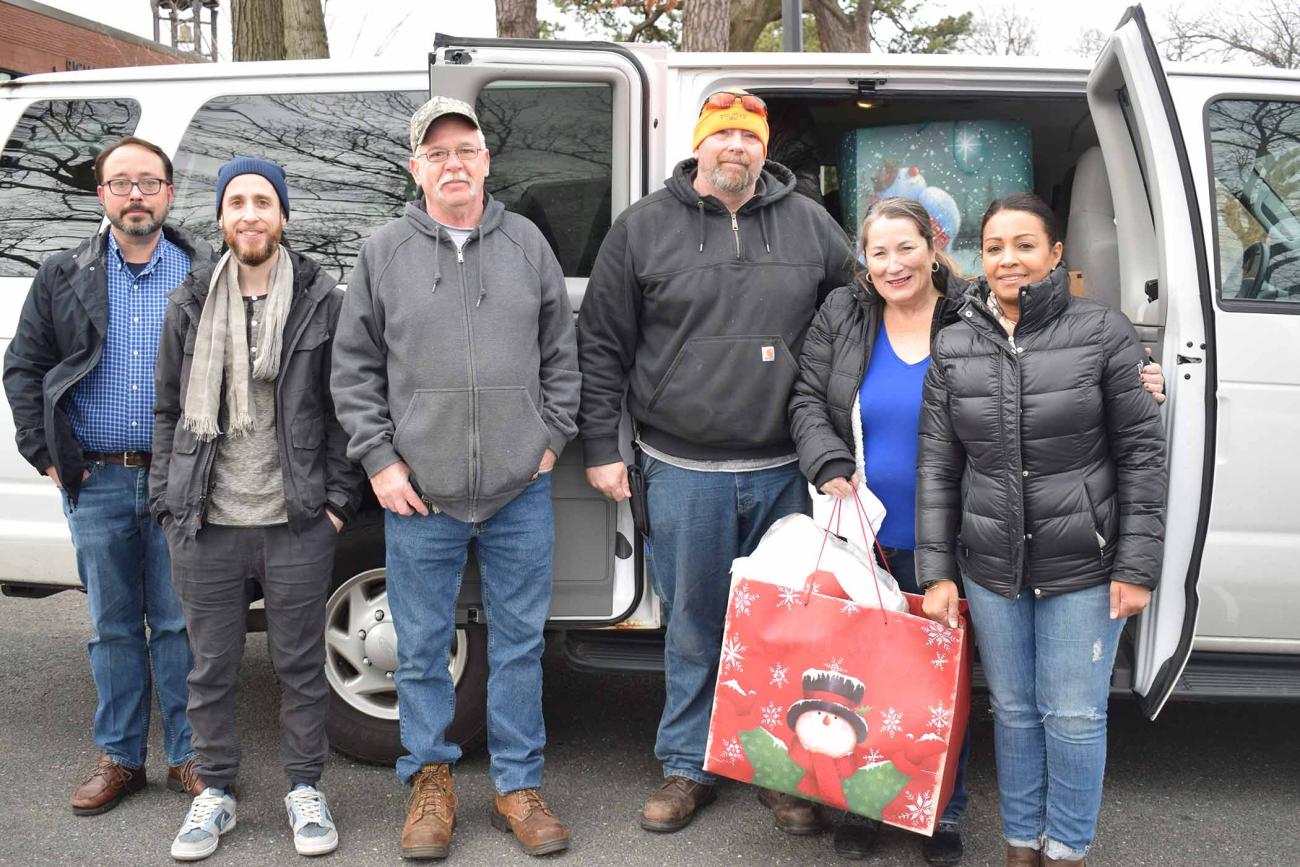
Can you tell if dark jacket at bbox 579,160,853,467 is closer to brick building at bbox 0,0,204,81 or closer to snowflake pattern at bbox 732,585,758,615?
snowflake pattern at bbox 732,585,758,615

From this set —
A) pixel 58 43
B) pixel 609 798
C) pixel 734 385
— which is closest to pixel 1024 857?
pixel 609 798

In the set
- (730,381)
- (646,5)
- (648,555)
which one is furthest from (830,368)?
(646,5)

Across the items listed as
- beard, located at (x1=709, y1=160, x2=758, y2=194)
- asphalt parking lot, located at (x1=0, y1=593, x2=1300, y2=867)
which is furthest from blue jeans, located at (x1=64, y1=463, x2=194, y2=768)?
beard, located at (x1=709, y1=160, x2=758, y2=194)

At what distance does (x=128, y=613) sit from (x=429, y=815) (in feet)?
3.56

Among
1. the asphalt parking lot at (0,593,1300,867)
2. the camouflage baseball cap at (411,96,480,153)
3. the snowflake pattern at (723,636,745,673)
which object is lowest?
the asphalt parking lot at (0,593,1300,867)

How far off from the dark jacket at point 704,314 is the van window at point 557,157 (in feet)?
0.89

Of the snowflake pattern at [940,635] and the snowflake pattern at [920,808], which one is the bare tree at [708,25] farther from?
the snowflake pattern at [920,808]

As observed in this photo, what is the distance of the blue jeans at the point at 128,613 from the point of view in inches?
135

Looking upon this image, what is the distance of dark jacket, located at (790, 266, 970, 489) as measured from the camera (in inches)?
121

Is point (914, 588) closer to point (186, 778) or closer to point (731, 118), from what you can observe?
point (731, 118)

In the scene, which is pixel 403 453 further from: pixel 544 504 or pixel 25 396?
pixel 25 396

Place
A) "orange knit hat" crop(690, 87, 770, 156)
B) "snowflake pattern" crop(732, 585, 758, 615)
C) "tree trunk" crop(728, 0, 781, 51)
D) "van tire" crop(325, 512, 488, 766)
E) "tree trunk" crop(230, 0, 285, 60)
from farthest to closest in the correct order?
"tree trunk" crop(728, 0, 781, 51), "tree trunk" crop(230, 0, 285, 60), "van tire" crop(325, 512, 488, 766), "orange knit hat" crop(690, 87, 770, 156), "snowflake pattern" crop(732, 585, 758, 615)

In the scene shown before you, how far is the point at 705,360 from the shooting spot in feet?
10.6

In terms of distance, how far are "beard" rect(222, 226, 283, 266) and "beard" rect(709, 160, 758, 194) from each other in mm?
1196
